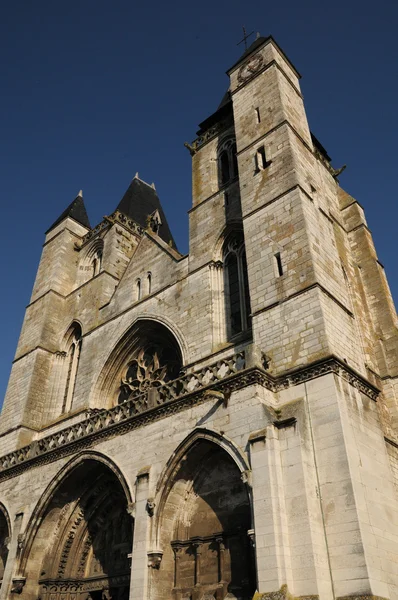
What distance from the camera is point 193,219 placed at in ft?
49.3

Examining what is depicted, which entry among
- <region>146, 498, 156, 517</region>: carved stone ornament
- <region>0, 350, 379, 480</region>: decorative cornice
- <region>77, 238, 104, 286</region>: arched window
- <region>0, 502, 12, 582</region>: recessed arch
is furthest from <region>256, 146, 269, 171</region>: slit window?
<region>0, 502, 12, 582</region>: recessed arch

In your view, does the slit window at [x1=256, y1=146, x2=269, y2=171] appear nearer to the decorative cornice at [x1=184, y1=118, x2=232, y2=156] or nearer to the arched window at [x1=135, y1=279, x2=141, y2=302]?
the decorative cornice at [x1=184, y1=118, x2=232, y2=156]

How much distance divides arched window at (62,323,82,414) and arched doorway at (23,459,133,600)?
4.46 meters

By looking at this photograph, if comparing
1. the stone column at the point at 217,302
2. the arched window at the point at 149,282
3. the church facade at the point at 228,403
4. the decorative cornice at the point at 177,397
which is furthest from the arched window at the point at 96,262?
the decorative cornice at the point at 177,397

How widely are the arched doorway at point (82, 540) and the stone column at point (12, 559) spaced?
24 centimetres

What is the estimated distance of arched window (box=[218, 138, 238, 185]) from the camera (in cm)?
1553

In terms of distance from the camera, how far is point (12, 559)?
1123 centimetres

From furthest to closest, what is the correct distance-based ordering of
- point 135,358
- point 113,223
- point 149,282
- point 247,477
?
point 113,223
point 149,282
point 135,358
point 247,477

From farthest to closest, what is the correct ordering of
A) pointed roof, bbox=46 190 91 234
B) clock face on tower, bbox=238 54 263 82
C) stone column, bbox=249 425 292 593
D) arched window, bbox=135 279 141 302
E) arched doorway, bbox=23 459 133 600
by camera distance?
pointed roof, bbox=46 190 91 234, arched window, bbox=135 279 141 302, clock face on tower, bbox=238 54 263 82, arched doorway, bbox=23 459 133 600, stone column, bbox=249 425 292 593

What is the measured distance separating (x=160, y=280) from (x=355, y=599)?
958cm

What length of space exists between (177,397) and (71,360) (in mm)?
8411

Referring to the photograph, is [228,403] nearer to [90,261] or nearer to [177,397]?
[177,397]

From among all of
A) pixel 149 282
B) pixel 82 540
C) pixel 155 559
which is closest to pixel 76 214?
pixel 149 282

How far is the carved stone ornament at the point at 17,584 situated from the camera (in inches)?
427
